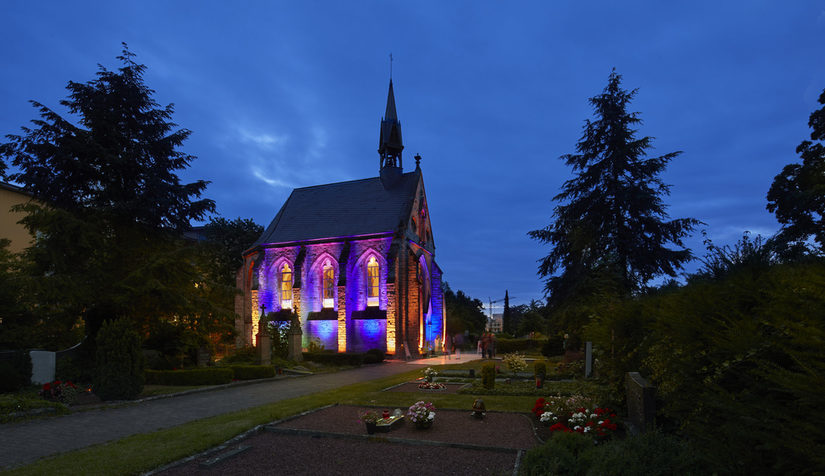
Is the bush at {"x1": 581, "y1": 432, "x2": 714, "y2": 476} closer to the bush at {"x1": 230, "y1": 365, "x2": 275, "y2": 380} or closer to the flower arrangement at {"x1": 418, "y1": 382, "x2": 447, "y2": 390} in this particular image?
the flower arrangement at {"x1": 418, "y1": 382, "x2": 447, "y2": 390}

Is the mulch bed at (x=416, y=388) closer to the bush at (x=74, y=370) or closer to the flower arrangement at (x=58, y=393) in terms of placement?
the flower arrangement at (x=58, y=393)

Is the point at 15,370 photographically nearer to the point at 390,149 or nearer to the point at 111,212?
the point at 111,212

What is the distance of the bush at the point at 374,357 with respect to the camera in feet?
94.8

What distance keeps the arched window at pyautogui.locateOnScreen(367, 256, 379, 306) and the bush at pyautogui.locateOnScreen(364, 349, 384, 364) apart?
16.0 feet

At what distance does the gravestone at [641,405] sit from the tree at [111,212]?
1608 centimetres

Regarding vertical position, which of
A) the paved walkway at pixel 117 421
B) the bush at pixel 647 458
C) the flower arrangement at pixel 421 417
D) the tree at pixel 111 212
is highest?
the tree at pixel 111 212

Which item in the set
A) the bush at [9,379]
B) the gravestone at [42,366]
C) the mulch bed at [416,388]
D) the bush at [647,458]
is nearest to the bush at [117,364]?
the bush at [9,379]

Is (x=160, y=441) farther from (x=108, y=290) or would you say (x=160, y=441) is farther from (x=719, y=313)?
(x=108, y=290)

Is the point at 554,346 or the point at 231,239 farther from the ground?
the point at 231,239

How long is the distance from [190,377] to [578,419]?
1464 cm

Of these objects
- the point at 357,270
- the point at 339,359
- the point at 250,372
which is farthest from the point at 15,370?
the point at 357,270

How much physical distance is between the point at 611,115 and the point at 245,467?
2375 centimetres

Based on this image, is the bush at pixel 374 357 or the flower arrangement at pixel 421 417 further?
the bush at pixel 374 357

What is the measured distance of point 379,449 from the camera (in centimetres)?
767
